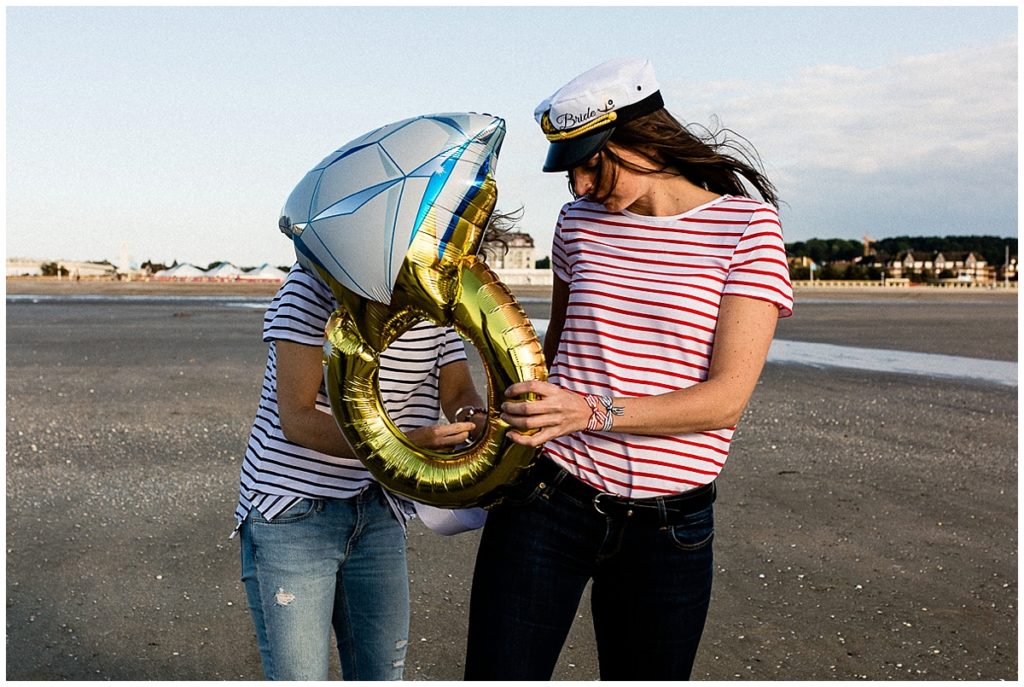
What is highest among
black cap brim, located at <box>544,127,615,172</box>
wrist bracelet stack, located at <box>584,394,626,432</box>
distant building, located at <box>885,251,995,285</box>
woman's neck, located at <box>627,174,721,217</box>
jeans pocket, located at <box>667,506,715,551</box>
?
black cap brim, located at <box>544,127,615,172</box>

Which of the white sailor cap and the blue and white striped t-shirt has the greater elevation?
the white sailor cap

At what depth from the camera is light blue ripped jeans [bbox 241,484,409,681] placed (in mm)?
2125

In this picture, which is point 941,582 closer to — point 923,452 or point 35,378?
point 923,452

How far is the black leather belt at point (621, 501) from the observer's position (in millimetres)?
2023

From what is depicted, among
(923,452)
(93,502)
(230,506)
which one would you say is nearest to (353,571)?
(230,506)

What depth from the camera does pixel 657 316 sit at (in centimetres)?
199

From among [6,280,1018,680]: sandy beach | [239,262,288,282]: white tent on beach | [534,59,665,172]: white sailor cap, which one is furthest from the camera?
[239,262,288,282]: white tent on beach

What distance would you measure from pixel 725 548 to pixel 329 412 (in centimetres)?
365

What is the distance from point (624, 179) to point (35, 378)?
11.5m

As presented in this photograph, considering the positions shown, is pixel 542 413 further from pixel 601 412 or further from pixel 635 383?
pixel 635 383

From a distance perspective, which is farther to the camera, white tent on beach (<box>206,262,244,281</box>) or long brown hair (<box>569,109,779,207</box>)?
white tent on beach (<box>206,262,244,281</box>)

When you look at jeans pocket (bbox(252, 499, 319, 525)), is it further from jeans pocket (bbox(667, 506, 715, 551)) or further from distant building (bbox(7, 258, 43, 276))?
distant building (bbox(7, 258, 43, 276))

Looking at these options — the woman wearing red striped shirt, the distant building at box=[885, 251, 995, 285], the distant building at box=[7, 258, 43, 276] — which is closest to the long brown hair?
the woman wearing red striped shirt

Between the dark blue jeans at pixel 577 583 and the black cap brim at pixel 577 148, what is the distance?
62 cm
